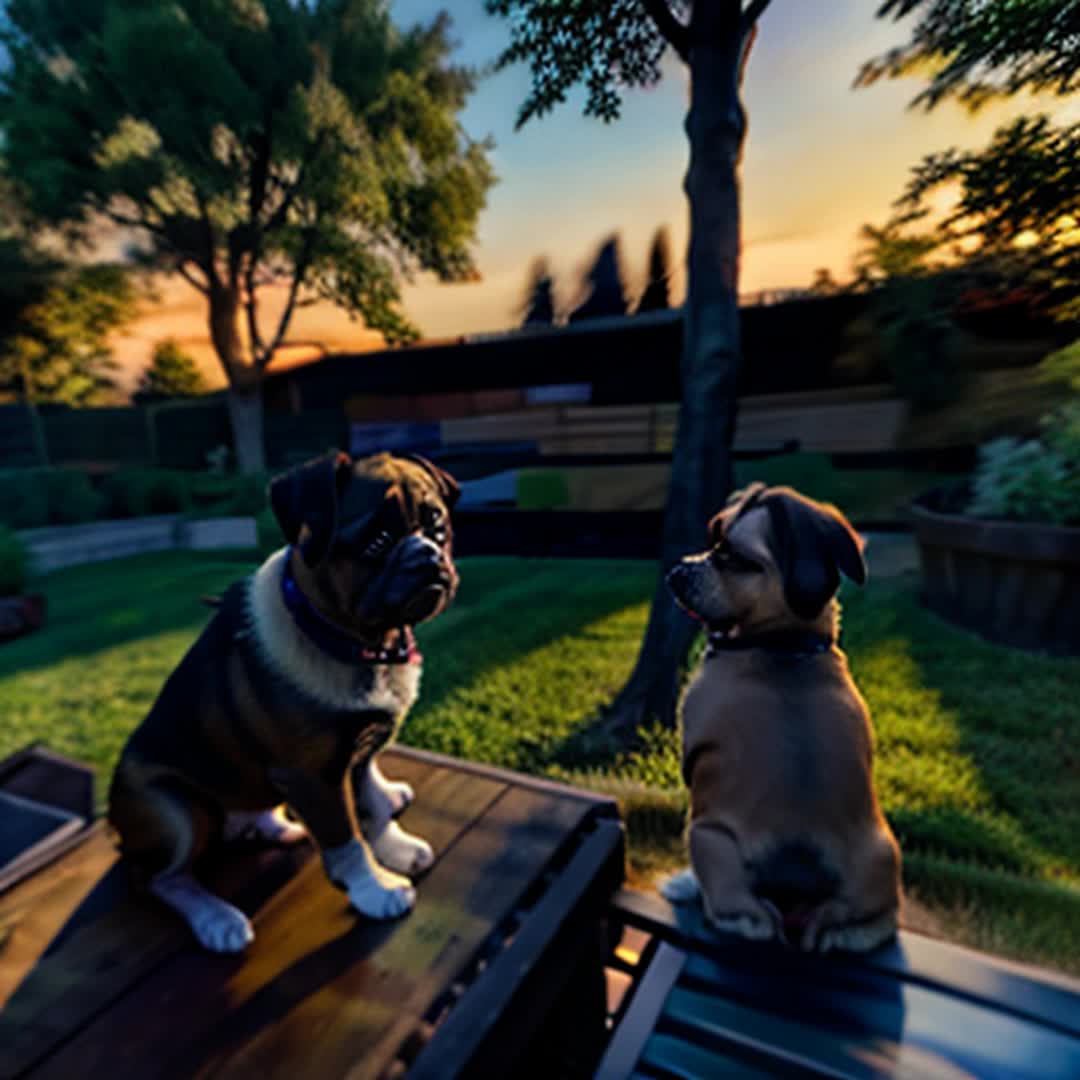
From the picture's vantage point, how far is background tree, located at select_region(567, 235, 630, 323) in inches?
87.0

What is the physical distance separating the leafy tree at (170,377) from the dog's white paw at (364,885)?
18.2m

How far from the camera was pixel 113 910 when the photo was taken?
1637 millimetres

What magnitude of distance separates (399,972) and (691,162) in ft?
10.2

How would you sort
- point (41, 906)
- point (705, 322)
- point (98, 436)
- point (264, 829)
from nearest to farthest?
point (41, 906)
point (264, 829)
point (705, 322)
point (98, 436)

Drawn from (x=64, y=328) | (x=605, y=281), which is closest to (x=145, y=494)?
(x=64, y=328)

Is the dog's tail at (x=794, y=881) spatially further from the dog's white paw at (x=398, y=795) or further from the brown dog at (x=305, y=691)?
the dog's white paw at (x=398, y=795)

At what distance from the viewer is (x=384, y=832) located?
1812 millimetres

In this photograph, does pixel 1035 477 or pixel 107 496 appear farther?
pixel 107 496

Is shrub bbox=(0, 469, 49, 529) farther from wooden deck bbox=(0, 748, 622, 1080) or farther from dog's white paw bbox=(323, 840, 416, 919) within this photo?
dog's white paw bbox=(323, 840, 416, 919)

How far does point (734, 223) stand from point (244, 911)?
3.14 m

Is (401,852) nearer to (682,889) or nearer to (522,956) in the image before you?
(522,956)

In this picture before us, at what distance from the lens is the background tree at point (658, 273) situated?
234 cm

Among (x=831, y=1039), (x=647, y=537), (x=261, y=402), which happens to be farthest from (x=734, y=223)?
(x=261, y=402)

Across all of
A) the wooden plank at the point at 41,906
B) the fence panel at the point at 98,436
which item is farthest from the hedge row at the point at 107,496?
the wooden plank at the point at 41,906
